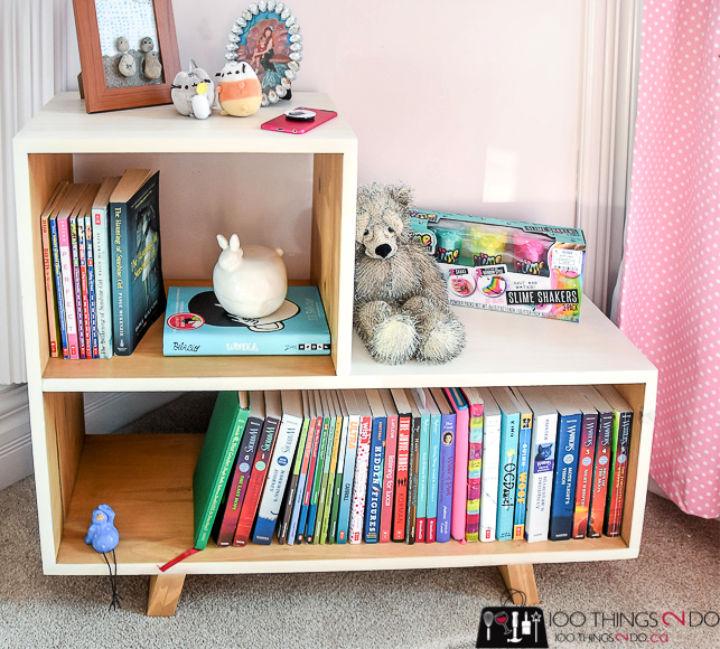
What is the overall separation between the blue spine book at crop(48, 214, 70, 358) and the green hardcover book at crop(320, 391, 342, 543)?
36 cm

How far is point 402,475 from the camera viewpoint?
4.62ft

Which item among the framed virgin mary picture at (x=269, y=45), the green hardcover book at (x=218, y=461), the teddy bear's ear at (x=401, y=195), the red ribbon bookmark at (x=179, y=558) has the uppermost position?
the framed virgin mary picture at (x=269, y=45)

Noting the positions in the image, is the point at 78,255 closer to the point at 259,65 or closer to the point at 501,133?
the point at 259,65

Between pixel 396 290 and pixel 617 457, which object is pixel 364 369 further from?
pixel 617 457

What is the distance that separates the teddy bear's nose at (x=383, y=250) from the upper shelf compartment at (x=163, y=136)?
0.65 ft

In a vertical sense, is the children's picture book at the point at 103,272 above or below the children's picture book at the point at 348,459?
above

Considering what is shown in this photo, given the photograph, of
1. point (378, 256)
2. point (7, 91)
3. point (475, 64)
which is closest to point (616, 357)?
point (378, 256)

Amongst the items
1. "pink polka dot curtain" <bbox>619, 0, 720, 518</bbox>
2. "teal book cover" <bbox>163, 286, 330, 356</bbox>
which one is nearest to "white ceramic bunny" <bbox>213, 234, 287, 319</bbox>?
"teal book cover" <bbox>163, 286, 330, 356</bbox>

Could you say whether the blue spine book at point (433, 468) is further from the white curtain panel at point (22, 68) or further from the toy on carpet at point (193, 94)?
the white curtain panel at point (22, 68)

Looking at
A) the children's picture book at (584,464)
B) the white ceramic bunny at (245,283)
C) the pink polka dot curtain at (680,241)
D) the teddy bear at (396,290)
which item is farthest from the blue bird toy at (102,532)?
the pink polka dot curtain at (680,241)

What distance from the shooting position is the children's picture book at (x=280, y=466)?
53.6 inches

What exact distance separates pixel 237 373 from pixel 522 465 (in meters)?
0.43

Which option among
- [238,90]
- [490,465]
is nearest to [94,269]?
[238,90]

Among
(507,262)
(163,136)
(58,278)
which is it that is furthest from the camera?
(507,262)
